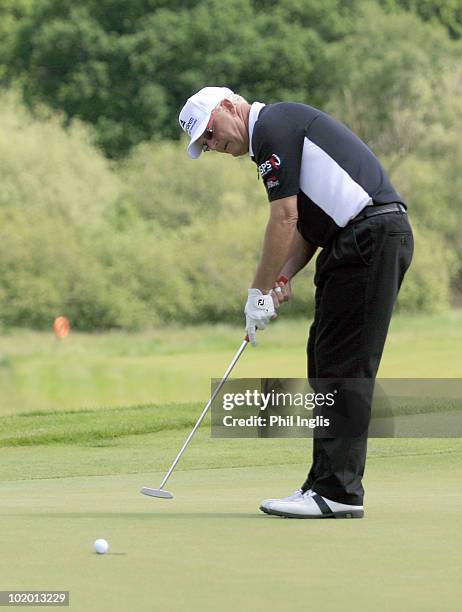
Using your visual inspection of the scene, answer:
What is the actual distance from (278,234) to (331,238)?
0.77 ft

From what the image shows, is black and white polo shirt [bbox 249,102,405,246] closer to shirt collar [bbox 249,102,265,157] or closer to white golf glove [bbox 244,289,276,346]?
shirt collar [bbox 249,102,265,157]

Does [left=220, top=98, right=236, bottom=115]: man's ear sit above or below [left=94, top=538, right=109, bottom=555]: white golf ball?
above

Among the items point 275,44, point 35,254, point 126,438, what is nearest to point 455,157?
point 275,44

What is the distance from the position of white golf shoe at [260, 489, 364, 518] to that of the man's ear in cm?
127

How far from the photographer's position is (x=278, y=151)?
4.21 m

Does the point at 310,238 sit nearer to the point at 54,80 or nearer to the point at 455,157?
the point at 455,157

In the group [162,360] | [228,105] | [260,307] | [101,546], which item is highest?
[228,105]

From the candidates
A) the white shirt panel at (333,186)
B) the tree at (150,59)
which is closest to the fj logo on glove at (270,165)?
the white shirt panel at (333,186)

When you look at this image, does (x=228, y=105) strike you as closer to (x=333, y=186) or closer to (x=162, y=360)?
(x=333, y=186)

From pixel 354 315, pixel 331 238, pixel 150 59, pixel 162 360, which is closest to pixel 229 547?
pixel 354 315

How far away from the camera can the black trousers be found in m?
4.29

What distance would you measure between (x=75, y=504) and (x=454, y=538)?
1.52m

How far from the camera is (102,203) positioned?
3297 centimetres

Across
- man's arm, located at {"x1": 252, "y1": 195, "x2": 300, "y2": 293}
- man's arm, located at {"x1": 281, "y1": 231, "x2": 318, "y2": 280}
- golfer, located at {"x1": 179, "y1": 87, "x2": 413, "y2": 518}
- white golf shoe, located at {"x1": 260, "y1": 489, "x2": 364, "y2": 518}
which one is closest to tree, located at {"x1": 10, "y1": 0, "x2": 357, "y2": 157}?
man's arm, located at {"x1": 281, "y1": 231, "x2": 318, "y2": 280}
